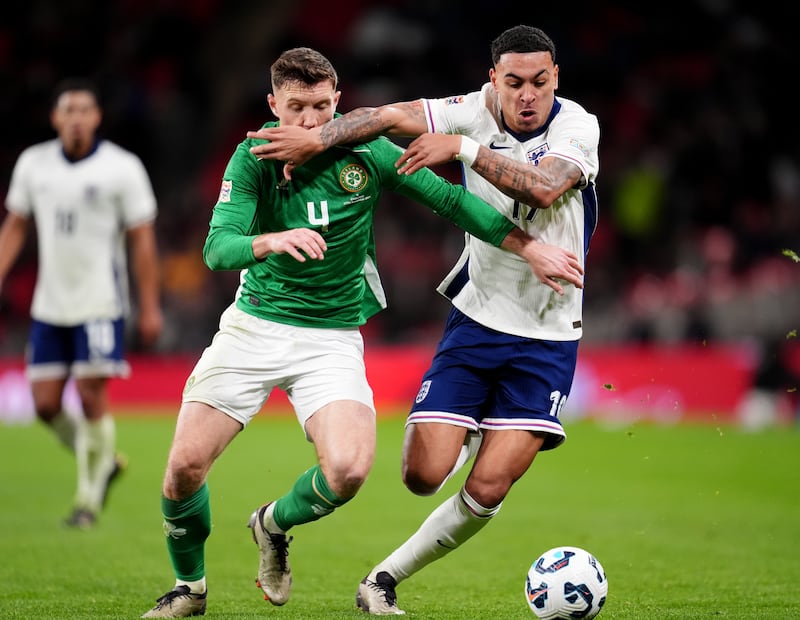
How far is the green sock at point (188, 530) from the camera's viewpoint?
5.14 metres

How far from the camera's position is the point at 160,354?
17.8 meters

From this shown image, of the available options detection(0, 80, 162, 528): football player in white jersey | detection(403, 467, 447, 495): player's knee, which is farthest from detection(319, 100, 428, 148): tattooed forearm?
detection(0, 80, 162, 528): football player in white jersey

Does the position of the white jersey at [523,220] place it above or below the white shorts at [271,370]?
Answer: above

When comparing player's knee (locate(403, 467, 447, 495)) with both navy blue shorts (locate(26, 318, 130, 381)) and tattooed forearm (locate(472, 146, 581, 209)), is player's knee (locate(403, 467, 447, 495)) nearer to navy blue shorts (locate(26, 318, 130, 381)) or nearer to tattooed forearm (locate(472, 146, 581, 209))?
tattooed forearm (locate(472, 146, 581, 209))

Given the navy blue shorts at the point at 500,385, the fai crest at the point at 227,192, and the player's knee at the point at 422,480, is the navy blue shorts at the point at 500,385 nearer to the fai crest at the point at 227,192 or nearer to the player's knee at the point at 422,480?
the player's knee at the point at 422,480

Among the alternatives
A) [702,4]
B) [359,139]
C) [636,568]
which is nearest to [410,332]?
[702,4]

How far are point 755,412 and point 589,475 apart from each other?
4.79 meters

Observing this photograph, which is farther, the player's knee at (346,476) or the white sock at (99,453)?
the white sock at (99,453)

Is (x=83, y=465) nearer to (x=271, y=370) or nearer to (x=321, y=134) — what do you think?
(x=271, y=370)

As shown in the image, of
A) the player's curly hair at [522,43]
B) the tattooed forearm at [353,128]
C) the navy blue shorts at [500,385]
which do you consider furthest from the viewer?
the navy blue shorts at [500,385]

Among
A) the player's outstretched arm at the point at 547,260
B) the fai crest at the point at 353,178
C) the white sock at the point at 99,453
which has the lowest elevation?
the white sock at the point at 99,453

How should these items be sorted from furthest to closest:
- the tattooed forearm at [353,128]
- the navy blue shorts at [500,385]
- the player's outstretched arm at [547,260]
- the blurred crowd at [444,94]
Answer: the blurred crowd at [444,94] → the navy blue shorts at [500,385] → the player's outstretched arm at [547,260] → the tattooed forearm at [353,128]

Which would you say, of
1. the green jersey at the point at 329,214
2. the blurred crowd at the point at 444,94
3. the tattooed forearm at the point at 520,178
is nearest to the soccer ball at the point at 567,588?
the green jersey at the point at 329,214

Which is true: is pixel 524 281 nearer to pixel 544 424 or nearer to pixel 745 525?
pixel 544 424
